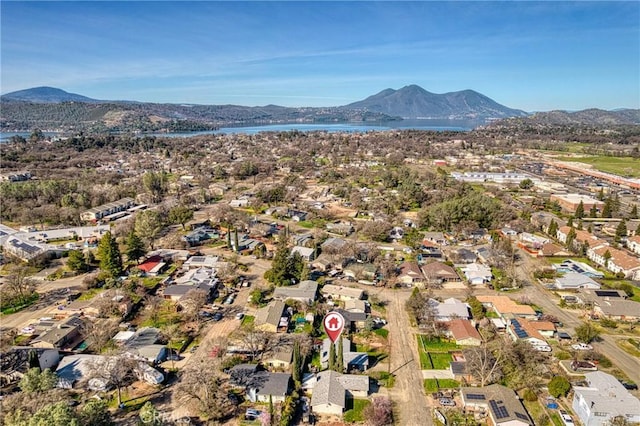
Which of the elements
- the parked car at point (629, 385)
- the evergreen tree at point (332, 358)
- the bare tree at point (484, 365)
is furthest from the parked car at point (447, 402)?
the parked car at point (629, 385)

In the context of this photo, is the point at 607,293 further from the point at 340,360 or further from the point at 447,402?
the point at 340,360

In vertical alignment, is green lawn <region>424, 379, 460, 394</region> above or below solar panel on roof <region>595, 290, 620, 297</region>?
below

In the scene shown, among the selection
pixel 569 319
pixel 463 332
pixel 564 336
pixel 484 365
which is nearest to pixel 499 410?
pixel 484 365

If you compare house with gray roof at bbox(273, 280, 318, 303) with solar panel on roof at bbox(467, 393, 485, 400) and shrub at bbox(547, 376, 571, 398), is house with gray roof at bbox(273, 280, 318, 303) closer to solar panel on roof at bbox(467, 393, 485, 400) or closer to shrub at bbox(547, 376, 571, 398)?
solar panel on roof at bbox(467, 393, 485, 400)

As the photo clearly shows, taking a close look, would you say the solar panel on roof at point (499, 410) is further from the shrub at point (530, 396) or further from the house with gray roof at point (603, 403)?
the house with gray roof at point (603, 403)

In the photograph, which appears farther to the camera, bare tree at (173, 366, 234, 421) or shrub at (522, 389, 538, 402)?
shrub at (522, 389, 538, 402)

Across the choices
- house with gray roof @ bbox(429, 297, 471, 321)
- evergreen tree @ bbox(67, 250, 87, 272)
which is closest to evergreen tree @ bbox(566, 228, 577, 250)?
house with gray roof @ bbox(429, 297, 471, 321)
